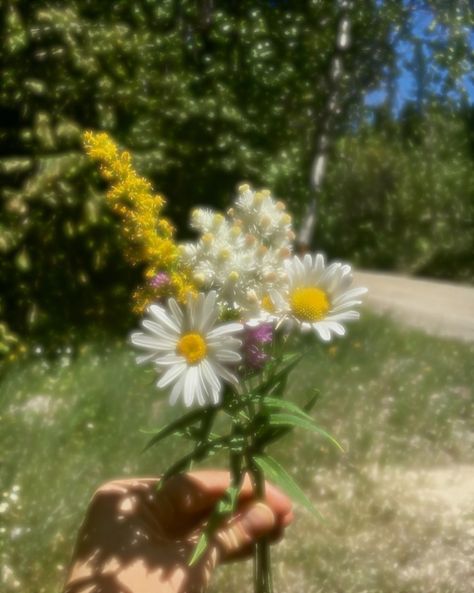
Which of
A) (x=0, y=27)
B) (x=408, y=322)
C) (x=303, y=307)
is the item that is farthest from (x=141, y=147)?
(x=303, y=307)

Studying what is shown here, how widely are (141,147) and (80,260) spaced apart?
1093mm

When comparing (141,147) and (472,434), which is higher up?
(141,147)

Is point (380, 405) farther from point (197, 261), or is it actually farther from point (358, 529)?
point (197, 261)

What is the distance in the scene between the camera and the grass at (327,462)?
437 cm

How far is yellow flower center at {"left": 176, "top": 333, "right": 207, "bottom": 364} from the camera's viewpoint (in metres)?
1.52

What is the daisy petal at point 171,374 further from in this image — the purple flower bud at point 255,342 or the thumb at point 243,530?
the thumb at point 243,530

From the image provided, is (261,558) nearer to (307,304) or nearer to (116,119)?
(307,304)

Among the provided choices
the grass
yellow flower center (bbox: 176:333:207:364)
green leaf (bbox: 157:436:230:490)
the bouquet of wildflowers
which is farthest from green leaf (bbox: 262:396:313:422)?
the grass

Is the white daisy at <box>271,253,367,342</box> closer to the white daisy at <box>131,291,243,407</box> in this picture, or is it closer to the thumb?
the white daisy at <box>131,291,243,407</box>

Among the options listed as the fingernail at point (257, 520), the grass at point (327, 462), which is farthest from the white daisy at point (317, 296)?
the grass at point (327, 462)

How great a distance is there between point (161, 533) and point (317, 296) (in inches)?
21.8

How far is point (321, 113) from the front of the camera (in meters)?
10.8

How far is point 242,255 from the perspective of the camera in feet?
5.12

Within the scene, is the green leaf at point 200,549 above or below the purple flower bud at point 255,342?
below
